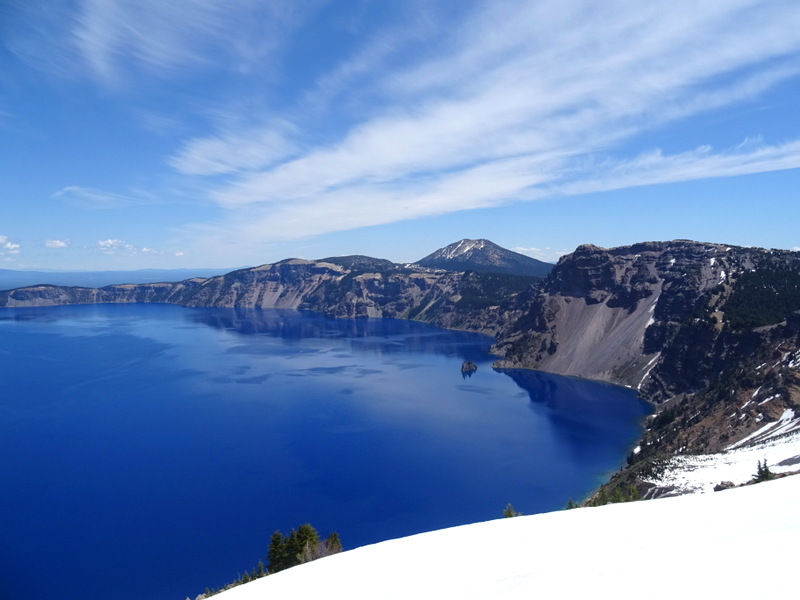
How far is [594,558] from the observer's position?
1330 cm

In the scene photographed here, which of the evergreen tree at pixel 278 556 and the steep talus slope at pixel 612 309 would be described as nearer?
the evergreen tree at pixel 278 556

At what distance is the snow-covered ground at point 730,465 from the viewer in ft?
165

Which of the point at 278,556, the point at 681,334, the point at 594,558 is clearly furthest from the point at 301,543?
the point at 681,334

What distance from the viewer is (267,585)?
53.4 ft

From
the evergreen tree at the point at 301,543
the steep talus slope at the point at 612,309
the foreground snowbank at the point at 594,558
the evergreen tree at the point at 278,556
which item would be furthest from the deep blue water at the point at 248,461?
the foreground snowbank at the point at 594,558

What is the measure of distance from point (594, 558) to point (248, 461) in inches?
3117

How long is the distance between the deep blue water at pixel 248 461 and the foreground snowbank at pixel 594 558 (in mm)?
41332

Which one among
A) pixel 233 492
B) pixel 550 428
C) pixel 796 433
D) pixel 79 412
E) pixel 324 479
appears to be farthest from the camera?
pixel 79 412

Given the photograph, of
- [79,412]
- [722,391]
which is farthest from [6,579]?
[722,391]

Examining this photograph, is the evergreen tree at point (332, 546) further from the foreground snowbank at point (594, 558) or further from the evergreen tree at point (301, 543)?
the foreground snowbank at point (594, 558)

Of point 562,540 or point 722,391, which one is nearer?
point 562,540

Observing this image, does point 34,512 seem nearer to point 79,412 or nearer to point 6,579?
point 6,579

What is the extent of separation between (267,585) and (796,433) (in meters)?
69.7

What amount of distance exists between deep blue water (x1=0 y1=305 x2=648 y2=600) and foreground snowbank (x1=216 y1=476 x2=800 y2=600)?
136ft
